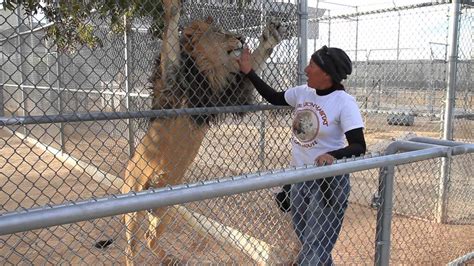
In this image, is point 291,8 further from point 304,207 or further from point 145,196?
point 145,196

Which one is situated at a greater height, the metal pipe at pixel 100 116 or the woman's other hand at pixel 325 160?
the metal pipe at pixel 100 116

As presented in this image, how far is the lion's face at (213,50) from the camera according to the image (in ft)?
11.5

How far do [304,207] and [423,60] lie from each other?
34.9 feet

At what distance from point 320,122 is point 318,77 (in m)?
0.30

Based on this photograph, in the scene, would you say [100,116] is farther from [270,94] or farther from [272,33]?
[272,33]

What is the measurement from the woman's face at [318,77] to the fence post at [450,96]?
3294mm

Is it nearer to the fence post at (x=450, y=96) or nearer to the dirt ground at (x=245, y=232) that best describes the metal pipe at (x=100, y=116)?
the dirt ground at (x=245, y=232)

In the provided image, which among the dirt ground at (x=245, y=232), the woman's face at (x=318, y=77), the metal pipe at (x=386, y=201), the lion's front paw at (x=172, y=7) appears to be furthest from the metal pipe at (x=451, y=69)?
the lion's front paw at (x=172, y=7)

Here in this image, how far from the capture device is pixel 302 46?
357 cm

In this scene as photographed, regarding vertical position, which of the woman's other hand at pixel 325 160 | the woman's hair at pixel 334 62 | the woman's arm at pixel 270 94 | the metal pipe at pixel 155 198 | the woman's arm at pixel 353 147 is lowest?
the metal pipe at pixel 155 198

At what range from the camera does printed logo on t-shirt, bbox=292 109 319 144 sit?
2.91 meters

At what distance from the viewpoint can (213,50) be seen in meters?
3.66

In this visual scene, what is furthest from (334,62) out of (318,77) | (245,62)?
(245,62)

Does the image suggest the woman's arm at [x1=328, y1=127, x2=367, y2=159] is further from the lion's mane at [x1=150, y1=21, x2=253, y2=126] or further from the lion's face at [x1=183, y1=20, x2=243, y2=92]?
the lion's face at [x1=183, y1=20, x2=243, y2=92]
